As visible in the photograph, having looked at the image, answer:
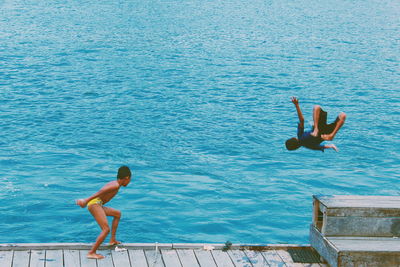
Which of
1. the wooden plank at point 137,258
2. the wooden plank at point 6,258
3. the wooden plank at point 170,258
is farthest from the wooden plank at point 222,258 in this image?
the wooden plank at point 6,258

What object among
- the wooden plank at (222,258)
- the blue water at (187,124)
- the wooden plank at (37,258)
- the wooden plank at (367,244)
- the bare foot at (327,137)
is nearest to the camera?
the bare foot at (327,137)

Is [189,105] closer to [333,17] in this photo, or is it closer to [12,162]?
[12,162]

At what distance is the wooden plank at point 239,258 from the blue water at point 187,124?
6.49m

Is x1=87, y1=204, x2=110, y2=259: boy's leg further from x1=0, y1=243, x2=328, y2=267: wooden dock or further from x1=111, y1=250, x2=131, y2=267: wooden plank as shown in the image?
x1=111, y1=250, x2=131, y2=267: wooden plank

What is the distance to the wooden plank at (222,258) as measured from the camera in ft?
32.9

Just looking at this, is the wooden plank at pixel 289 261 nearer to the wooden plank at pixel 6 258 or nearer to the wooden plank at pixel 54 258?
the wooden plank at pixel 54 258

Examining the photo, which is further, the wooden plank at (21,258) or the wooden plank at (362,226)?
the wooden plank at (362,226)

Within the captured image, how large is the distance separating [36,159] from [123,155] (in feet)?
10.4

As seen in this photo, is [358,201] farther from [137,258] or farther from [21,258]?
[21,258]

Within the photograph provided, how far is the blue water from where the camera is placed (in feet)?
61.1

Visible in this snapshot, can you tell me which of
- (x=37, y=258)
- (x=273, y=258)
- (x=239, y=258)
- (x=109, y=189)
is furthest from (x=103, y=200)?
(x=273, y=258)

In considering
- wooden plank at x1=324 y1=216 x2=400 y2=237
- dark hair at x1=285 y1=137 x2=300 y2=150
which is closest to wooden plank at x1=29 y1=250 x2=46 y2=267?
dark hair at x1=285 y1=137 x2=300 y2=150

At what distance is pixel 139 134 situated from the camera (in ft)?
84.6

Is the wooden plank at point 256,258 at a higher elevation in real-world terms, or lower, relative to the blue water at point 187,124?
higher
